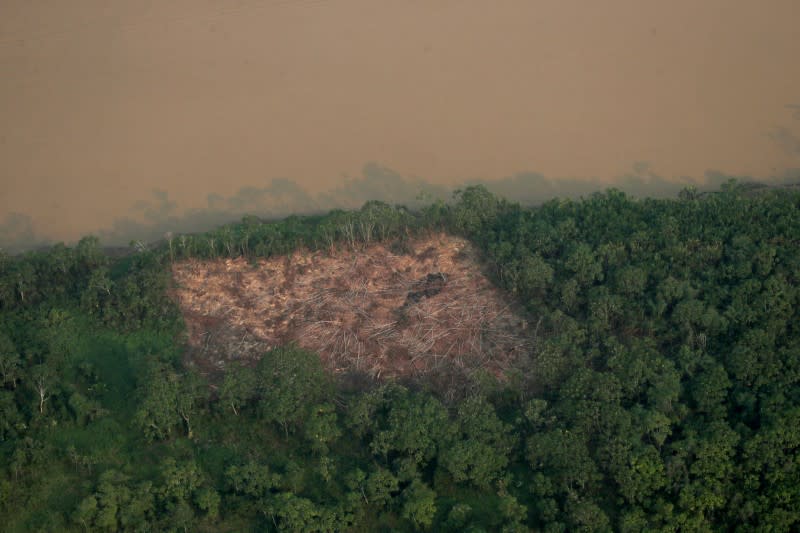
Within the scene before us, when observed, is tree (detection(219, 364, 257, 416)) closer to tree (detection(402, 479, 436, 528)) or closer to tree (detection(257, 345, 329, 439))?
tree (detection(257, 345, 329, 439))

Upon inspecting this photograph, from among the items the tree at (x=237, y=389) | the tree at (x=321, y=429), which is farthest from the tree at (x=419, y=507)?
the tree at (x=237, y=389)

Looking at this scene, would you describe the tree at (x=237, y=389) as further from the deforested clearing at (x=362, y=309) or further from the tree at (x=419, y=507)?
the tree at (x=419, y=507)

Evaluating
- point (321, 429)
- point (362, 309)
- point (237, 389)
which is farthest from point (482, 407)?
point (237, 389)

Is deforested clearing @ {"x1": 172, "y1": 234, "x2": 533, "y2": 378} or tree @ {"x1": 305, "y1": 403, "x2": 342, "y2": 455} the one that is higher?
deforested clearing @ {"x1": 172, "y1": 234, "x2": 533, "y2": 378}

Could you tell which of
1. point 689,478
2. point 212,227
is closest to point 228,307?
point 212,227

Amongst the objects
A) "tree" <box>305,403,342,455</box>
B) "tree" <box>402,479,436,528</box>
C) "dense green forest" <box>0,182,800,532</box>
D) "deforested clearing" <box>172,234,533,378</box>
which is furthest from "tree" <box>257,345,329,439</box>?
"tree" <box>402,479,436,528</box>

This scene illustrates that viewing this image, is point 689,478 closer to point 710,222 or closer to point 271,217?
point 710,222
